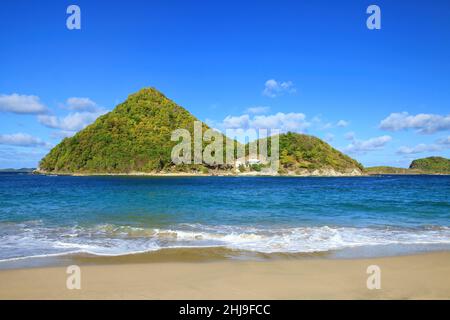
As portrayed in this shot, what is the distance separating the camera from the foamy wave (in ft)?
34.1

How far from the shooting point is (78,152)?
144750 millimetres

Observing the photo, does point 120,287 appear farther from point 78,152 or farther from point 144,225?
point 78,152

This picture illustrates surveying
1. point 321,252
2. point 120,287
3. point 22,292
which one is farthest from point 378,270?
point 22,292

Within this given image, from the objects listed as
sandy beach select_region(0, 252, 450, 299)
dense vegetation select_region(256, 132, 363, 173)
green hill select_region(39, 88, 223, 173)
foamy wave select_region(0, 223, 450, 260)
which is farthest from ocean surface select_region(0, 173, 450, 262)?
dense vegetation select_region(256, 132, 363, 173)

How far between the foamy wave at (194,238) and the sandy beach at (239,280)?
1.89 m

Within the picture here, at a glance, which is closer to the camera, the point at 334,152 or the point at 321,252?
the point at 321,252

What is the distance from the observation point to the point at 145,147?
144 metres

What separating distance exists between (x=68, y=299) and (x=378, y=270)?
643 cm

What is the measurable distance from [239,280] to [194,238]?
563 centimetres

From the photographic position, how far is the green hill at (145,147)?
138875 millimetres

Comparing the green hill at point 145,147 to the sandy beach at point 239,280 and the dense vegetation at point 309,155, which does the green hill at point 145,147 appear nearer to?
the dense vegetation at point 309,155

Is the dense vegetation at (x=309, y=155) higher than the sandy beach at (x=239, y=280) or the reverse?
higher

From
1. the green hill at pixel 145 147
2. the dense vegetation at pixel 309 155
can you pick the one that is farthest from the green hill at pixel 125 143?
the dense vegetation at pixel 309 155
